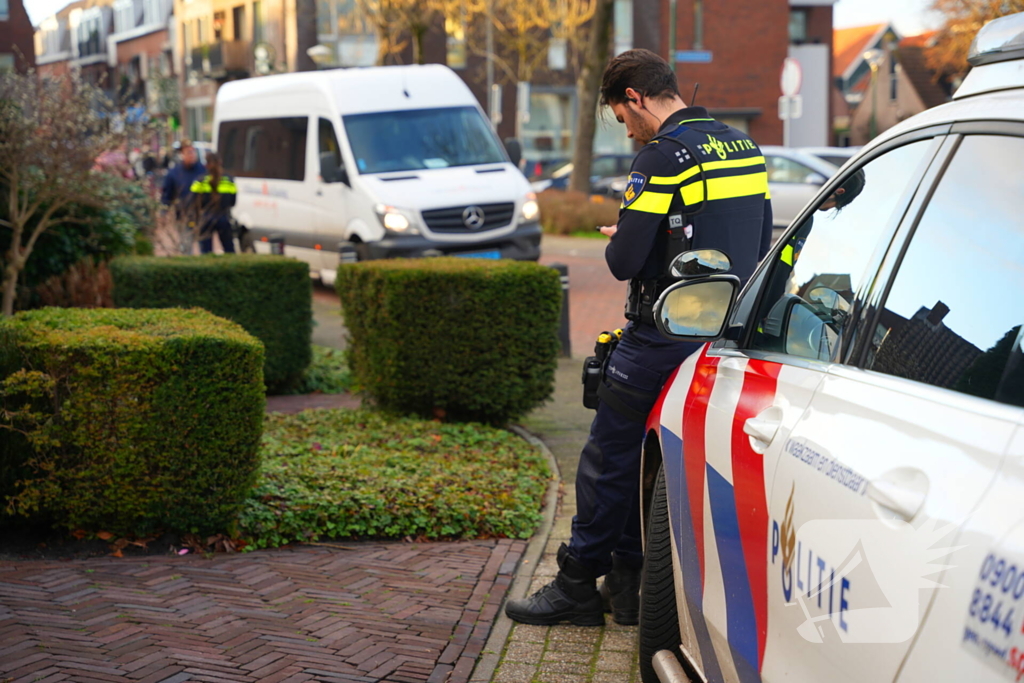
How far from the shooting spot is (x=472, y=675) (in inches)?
154

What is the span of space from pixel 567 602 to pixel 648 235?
138cm

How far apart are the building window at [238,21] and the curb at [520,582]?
45.1 metres

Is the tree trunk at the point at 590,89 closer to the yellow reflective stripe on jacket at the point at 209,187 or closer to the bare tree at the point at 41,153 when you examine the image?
the yellow reflective stripe on jacket at the point at 209,187

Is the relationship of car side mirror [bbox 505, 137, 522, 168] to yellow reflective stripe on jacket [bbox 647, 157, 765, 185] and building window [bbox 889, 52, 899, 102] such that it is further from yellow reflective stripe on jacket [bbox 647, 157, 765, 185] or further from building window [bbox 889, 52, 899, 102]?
building window [bbox 889, 52, 899, 102]

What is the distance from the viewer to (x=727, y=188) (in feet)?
12.6

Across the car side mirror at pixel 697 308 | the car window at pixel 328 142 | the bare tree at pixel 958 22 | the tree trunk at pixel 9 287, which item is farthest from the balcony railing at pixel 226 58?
the car side mirror at pixel 697 308

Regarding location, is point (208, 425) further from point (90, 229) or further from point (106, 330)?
point (90, 229)

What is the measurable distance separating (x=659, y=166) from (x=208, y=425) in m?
2.36

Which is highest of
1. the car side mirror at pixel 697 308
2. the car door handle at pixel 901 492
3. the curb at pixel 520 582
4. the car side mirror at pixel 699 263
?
the car side mirror at pixel 699 263

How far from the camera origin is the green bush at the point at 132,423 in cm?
489

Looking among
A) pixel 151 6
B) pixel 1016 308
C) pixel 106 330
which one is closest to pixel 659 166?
pixel 1016 308

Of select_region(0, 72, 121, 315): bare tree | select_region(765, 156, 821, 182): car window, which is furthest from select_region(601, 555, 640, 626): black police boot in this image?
select_region(765, 156, 821, 182): car window

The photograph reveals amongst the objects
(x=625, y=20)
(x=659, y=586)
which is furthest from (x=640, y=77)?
(x=625, y=20)

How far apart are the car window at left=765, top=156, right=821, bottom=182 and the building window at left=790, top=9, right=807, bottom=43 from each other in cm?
3442
